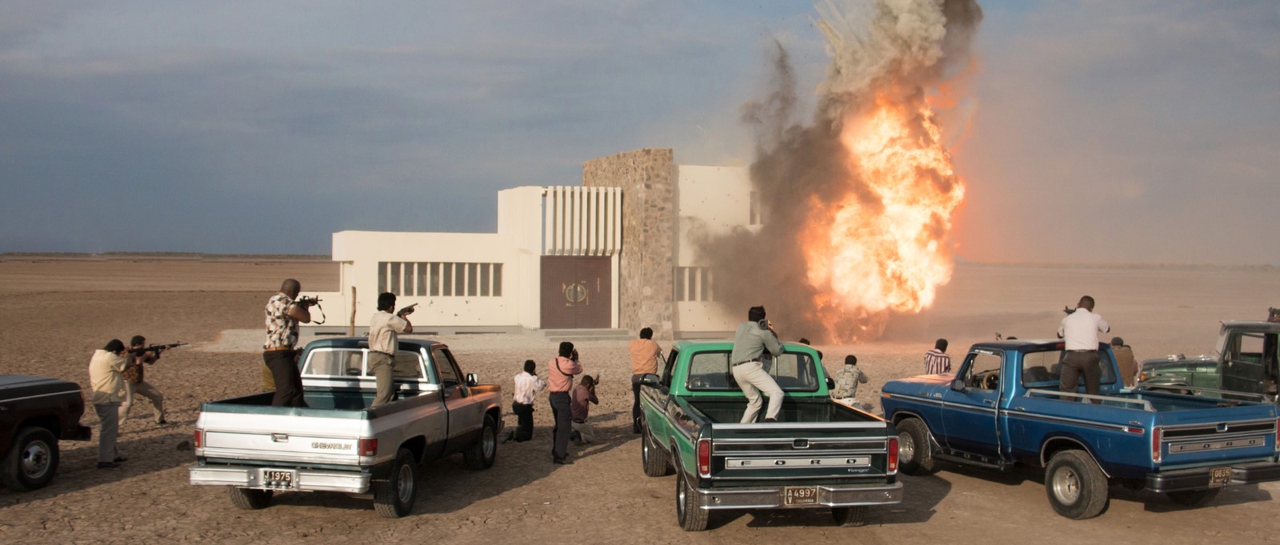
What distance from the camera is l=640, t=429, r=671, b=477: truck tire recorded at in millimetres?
12109

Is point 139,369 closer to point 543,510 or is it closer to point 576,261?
point 543,510

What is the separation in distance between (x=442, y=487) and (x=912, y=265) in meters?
22.8

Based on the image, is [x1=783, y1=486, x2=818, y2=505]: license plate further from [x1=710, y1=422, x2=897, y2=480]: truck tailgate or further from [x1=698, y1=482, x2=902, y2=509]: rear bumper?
[x1=710, y1=422, x2=897, y2=480]: truck tailgate

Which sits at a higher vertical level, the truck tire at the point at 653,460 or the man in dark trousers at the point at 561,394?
the man in dark trousers at the point at 561,394

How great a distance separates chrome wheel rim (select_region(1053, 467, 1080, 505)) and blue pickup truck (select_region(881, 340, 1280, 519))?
10 millimetres

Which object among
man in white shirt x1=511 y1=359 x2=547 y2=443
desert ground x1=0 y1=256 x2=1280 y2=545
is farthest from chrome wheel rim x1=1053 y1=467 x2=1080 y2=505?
man in white shirt x1=511 y1=359 x2=547 y2=443

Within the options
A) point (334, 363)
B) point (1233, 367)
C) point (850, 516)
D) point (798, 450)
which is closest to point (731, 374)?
point (850, 516)

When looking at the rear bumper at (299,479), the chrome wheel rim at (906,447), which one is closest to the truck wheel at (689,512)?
the rear bumper at (299,479)

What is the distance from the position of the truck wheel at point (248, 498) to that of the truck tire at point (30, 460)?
2.38 m

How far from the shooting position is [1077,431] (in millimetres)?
9953

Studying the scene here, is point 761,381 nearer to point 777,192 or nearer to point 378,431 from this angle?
point 378,431

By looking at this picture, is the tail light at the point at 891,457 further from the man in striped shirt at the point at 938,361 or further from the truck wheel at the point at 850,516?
the man in striped shirt at the point at 938,361

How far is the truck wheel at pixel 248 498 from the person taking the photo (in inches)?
402

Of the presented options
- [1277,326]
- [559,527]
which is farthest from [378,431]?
[1277,326]
